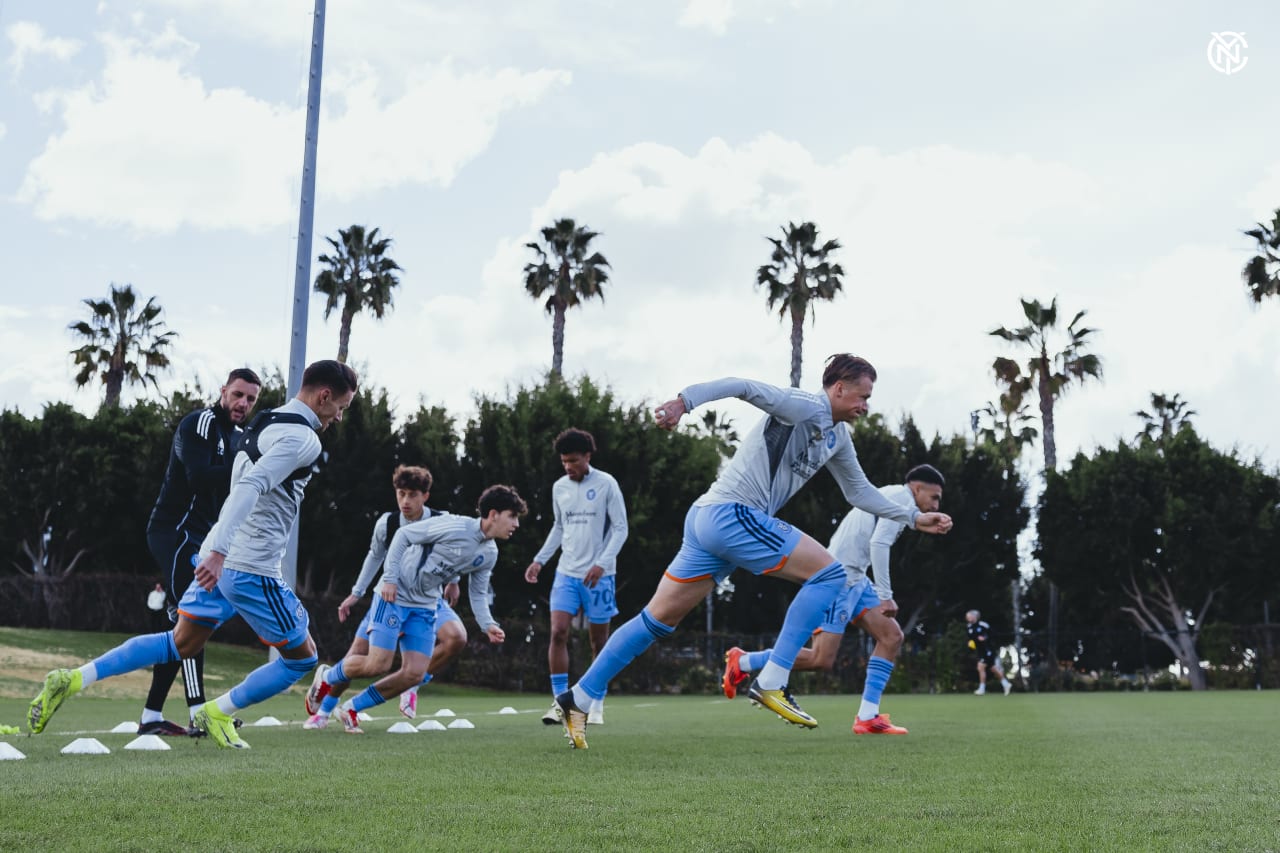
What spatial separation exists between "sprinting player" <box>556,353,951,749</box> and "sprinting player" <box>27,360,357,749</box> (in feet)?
5.27

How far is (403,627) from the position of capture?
959 centimetres

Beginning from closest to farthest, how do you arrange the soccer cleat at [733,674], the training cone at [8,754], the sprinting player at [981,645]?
the training cone at [8,754], the soccer cleat at [733,674], the sprinting player at [981,645]

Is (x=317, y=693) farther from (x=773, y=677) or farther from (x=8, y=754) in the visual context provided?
(x=773, y=677)

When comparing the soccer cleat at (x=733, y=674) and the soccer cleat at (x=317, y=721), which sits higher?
the soccer cleat at (x=733, y=674)

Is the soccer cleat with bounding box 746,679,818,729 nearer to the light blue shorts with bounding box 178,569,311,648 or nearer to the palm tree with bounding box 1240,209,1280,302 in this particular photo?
the light blue shorts with bounding box 178,569,311,648

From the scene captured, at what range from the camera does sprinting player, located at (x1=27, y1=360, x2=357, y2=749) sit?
6383 millimetres

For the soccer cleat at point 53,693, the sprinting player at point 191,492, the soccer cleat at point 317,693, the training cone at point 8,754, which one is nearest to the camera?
the training cone at point 8,754

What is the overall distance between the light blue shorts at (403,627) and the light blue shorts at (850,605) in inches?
118

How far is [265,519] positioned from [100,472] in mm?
35003

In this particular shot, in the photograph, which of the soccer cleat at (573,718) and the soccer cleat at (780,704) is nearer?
the soccer cleat at (573,718)

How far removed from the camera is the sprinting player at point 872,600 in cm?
923

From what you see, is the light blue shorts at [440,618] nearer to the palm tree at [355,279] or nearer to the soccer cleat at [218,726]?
the soccer cleat at [218,726]

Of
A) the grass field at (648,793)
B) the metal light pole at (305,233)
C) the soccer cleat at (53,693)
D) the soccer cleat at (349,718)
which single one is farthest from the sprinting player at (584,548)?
the metal light pole at (305,233)

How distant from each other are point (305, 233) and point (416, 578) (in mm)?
13411
